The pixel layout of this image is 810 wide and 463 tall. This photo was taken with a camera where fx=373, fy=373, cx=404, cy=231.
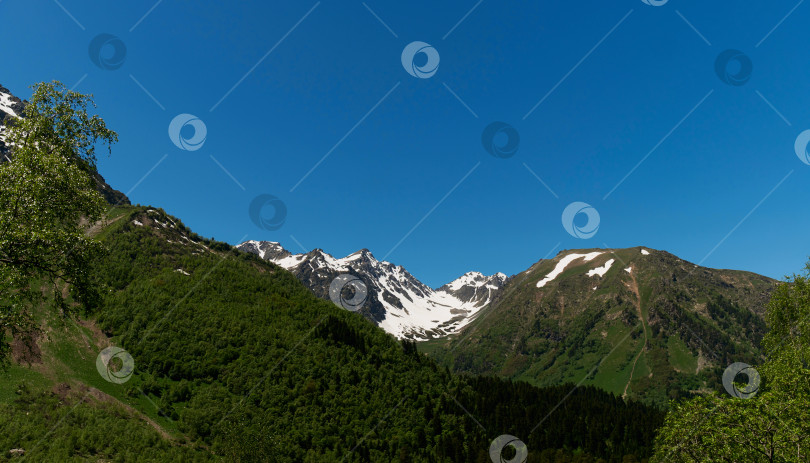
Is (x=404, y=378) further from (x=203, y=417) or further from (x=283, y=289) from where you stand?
(x=283, y=289)

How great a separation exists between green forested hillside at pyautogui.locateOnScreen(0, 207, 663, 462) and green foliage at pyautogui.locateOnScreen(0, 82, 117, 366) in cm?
3196

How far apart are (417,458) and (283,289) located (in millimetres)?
67133

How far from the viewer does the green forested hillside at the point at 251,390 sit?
50.7 meters

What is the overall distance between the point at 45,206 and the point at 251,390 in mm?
62839

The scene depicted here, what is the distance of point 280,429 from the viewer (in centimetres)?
6594

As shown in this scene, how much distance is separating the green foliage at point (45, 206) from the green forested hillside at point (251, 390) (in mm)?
31962

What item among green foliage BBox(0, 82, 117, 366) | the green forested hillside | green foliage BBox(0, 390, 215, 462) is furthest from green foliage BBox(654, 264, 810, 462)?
green foliage BBox(0, 390, 215, 462)

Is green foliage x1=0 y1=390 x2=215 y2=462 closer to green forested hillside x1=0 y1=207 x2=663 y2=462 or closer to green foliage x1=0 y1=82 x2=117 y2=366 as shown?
green forested hillside x1=0 y1=207 x2=663 y2=462

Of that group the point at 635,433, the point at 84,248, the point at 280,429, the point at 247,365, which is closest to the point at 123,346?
the point at 247,365

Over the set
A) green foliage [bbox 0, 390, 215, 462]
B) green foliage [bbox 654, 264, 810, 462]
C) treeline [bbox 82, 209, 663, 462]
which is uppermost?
green foliage [bbox 654, 264, 810, 462]

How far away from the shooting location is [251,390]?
7131cm

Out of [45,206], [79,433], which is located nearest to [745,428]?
[45,206]

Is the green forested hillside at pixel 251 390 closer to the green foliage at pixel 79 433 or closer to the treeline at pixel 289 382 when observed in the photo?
the green foliage at pixel 79 433

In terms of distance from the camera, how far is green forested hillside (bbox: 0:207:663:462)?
5069 cm
